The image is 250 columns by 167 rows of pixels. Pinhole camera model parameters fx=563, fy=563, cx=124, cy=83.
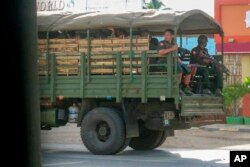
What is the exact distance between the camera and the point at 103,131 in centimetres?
1056

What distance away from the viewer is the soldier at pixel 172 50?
9.85 meters

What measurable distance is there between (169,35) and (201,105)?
4.79 ft

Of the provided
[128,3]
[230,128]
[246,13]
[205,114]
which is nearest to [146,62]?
[205,114]

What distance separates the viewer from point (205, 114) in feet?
34.7

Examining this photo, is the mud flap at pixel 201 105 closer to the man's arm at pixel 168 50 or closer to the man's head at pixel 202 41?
the man's arm at pixel 168 50

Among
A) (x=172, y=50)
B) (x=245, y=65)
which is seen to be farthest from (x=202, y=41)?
(x=245, y=65)

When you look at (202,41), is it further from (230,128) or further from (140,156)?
(230,128)

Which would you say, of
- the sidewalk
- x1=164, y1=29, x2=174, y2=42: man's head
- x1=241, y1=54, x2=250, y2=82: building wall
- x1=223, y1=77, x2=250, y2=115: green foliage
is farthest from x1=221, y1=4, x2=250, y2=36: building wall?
x1=164, y1=29, x2=174, y2=42: man's head

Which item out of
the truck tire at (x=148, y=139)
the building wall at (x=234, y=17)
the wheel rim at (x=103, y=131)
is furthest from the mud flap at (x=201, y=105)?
the building wall at (x=234, y=17)

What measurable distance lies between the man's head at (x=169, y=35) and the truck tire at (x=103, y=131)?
1.70 meters

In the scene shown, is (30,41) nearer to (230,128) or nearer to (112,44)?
(112,44)

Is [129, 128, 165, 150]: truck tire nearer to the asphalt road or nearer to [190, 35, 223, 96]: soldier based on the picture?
the asphalt road

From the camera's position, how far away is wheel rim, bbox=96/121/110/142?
Answer: 34.7ft

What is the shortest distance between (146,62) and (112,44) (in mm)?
828
